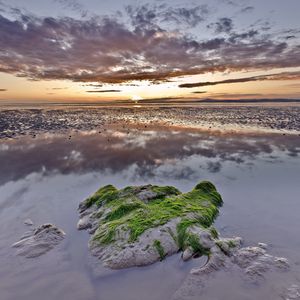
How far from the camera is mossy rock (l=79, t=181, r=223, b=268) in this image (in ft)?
20.0

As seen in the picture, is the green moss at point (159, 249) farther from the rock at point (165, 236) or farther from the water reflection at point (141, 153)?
the water reflection at point (141, 153)

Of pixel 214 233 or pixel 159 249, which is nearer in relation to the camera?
pixel 159 249

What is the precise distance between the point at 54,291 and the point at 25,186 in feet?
22.0

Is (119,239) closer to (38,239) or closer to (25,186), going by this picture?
(38,239)

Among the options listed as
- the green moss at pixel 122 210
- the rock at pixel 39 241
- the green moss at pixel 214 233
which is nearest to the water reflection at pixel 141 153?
the green moss at pixel 122 210

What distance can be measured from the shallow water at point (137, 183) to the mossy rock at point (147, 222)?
1.01ft

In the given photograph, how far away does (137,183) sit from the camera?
37.8ft

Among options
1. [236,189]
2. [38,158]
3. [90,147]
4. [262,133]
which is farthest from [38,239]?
[262,133]

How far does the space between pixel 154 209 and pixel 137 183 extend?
3743 millimetres

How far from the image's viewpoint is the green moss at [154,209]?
682 cm

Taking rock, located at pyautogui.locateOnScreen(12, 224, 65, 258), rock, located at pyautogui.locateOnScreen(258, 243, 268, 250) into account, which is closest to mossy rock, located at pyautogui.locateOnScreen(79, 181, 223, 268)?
rock, located at pyautogui.locateOnScreen(12, 224, 65, 258)

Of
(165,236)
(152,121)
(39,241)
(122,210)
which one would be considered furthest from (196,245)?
(152,121)

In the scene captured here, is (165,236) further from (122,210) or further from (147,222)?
(122,210)

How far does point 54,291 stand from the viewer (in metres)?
5.03
